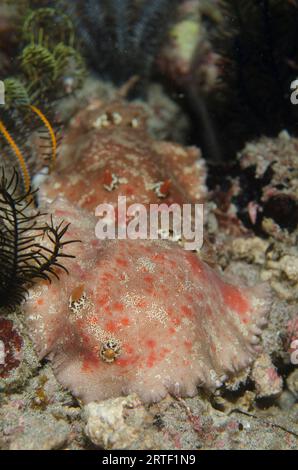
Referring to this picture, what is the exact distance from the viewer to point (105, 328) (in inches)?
112

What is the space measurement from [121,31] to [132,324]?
5010 millimetres

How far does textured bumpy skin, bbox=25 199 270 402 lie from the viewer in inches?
110

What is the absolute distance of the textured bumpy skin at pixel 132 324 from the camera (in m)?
2.80

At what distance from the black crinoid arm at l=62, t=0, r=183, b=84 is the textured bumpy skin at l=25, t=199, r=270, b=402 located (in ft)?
12.9

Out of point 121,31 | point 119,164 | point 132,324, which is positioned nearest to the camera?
point 132,324

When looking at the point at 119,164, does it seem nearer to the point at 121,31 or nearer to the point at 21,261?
the point at 21,261

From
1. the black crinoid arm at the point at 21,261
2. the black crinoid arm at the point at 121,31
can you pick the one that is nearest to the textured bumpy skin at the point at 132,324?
the black crinoid arm at the point at 21,261

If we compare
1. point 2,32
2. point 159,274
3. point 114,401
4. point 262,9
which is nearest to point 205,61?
point 262,9

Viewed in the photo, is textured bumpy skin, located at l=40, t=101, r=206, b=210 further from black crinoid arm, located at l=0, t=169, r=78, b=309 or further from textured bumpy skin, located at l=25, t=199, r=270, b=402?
black crinoid arm, located at l=0, t=169, r=78, b=309

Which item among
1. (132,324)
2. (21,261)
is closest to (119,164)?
(21,261)

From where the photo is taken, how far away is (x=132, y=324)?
287 centimetres

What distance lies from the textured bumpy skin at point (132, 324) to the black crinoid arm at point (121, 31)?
393cm

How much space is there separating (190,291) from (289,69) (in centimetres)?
363

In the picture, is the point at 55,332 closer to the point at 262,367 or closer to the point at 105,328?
the point at 105,328
